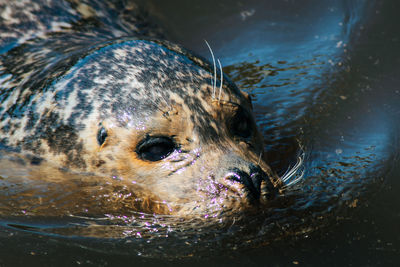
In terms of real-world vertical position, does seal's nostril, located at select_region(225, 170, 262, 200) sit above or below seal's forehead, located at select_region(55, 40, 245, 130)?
below

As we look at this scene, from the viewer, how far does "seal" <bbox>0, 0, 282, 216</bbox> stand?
2947mm

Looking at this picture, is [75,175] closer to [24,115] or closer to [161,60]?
[24,115]

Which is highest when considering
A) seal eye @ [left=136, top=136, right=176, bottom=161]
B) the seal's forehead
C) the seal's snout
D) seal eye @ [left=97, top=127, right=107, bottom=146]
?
the seal's forehead

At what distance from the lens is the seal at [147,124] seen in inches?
116

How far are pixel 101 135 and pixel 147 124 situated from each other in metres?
0.28

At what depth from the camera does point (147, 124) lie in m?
3.02

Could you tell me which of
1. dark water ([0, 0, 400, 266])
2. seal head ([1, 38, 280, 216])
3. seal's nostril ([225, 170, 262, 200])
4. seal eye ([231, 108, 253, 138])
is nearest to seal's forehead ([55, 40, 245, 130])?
seal head ([1, 38, 280, 216])

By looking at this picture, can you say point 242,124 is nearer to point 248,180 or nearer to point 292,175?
point 292,175

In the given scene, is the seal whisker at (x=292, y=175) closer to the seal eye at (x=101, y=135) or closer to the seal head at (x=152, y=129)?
the seal head at (x=152, y=129)

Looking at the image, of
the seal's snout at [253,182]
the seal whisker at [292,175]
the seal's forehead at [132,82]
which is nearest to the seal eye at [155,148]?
the seal's forehead at [132,82]

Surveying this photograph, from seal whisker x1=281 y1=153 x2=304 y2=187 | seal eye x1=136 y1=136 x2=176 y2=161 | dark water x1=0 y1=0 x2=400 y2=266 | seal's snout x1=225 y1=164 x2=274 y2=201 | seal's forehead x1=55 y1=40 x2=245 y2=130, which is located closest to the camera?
dark water x1=0 y1=0 x2=400 y2=266

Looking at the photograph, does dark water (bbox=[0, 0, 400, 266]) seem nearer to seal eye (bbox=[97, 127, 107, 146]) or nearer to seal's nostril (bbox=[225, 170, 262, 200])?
seal's nostril (bbox=[225, 170, 262, 200])

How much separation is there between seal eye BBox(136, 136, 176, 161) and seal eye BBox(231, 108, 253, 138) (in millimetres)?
479

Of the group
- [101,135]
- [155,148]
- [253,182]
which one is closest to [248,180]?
[253,182]
